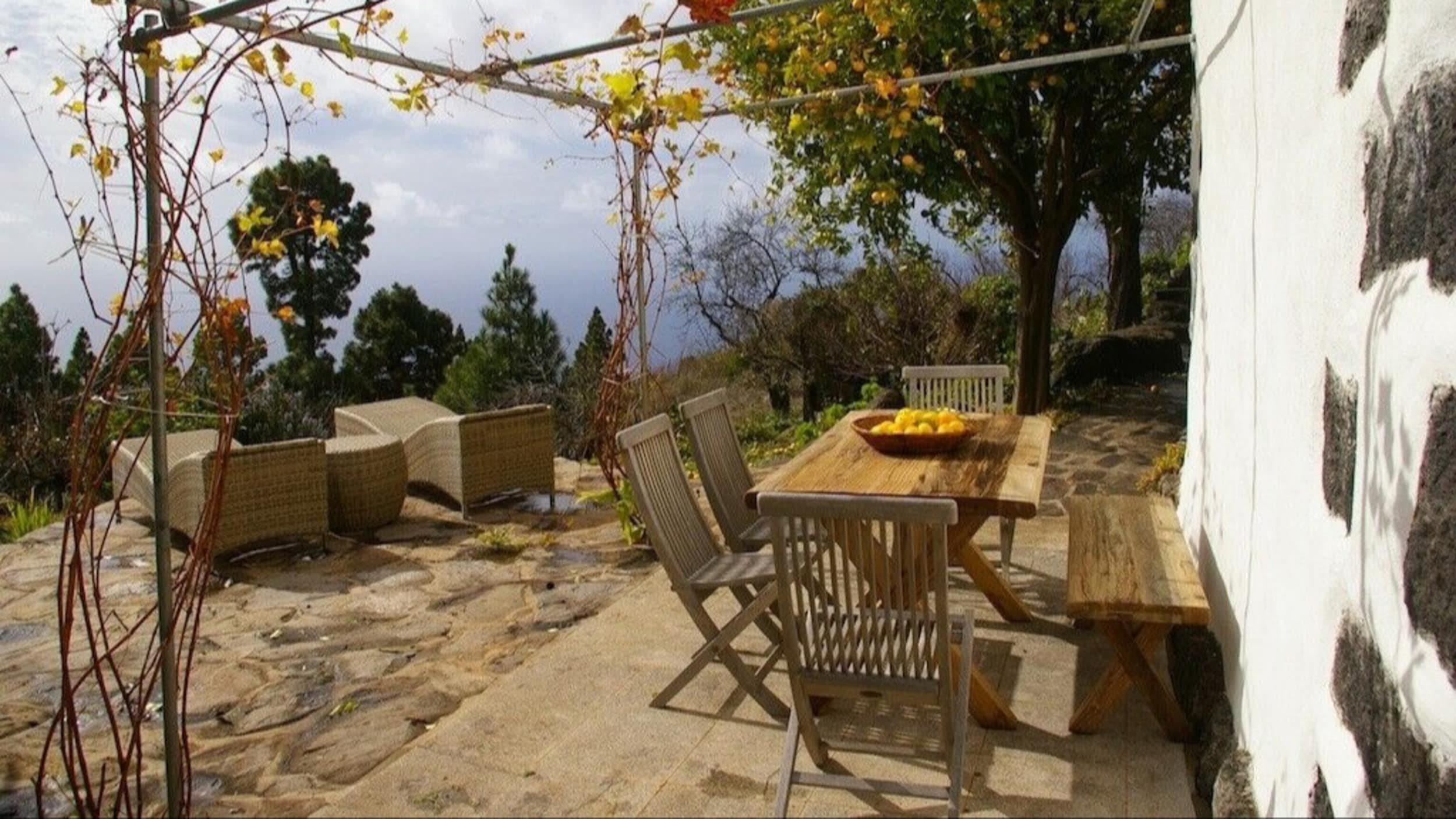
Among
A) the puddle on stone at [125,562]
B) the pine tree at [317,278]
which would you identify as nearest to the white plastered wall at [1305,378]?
the puddle on stone at [125,562]

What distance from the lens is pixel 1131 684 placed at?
291cm

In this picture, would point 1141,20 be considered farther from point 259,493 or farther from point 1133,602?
point 259,493

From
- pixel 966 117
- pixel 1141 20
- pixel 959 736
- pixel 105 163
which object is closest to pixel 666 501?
pixel 959 736

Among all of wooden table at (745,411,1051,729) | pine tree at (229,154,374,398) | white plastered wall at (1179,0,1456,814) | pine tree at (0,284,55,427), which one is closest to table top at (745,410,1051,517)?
wooden table at (745,411,1051,729)

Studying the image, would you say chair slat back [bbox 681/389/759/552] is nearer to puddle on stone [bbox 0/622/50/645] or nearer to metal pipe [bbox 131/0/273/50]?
metal pipe [bbox 131/0/273/50]

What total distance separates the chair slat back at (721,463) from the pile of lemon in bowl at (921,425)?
56 centimetres

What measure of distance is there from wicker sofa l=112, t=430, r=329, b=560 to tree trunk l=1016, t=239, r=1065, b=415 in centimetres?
484

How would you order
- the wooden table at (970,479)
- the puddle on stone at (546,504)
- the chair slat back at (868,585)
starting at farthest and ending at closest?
1. the puddle on stone at (546,504)
2. the wooden table at (970,479)
3. the chair slat back at (868,585)

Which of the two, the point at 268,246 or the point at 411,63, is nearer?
the point at 268,246

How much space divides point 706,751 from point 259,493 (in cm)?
307

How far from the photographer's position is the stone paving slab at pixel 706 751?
8.65ft

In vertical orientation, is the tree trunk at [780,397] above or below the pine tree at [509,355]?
below

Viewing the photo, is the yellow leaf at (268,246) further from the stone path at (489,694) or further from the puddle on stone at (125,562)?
the puddle on stone at (125,562)

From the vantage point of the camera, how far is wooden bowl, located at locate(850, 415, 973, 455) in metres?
3.58
